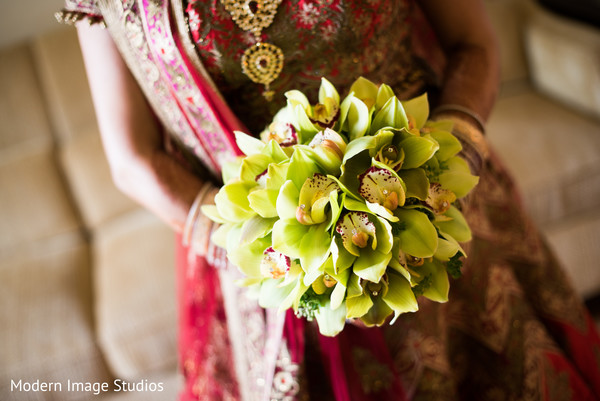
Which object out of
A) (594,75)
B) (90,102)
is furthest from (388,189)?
(90,102)

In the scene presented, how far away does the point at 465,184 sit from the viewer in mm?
528

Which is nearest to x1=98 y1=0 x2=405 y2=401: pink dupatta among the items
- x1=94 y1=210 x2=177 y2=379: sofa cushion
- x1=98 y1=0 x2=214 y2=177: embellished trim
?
x1=98 y1=0 x2=214 y2=177: embellished trim

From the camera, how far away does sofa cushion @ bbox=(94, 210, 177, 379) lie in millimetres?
1300

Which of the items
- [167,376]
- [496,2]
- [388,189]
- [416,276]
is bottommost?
[167,376]

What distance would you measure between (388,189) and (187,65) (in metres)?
0.32

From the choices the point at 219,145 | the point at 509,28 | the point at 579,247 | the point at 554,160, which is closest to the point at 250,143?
the point at 219,145

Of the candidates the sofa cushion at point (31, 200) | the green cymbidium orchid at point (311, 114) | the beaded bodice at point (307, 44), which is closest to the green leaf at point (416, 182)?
the green cymbidium orchid at point (311, 114)

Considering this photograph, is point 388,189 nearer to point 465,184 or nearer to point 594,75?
point 465,184

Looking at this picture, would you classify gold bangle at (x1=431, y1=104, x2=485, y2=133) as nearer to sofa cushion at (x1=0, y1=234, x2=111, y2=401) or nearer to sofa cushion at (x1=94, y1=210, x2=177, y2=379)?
sofa cushion at (x1=94, y1=210, x2=177, y2=379)

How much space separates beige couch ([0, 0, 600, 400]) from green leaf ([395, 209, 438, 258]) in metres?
1.00

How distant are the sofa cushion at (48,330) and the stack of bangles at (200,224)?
0.83 m

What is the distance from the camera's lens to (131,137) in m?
0.68

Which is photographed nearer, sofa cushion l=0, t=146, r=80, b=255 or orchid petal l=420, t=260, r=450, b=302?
orchid petal l=420, t=260, r=450, b=302

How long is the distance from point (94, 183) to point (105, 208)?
98 mm
